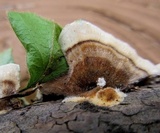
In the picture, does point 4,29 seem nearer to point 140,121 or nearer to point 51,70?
point 51,70

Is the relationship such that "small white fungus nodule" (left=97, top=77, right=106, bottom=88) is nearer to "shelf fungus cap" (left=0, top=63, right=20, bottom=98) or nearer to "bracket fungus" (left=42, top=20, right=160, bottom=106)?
"bracket fungus" (left=42, top=20, right=160, bottom=106)

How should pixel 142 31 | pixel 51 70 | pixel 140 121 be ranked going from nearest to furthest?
pixel 140 121, pixel 51 70, pixel 142 31

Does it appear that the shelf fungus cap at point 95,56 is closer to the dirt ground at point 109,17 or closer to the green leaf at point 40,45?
the green leaf at point 40,45

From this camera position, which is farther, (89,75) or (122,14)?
(122,14)

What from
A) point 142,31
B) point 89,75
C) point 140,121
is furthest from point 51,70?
point 142,31

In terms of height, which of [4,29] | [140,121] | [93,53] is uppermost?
[4,29]

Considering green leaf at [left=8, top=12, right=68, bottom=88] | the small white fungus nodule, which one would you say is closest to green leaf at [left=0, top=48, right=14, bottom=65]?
green leaf at [left=8, top=12, right=68, bottom=88]
